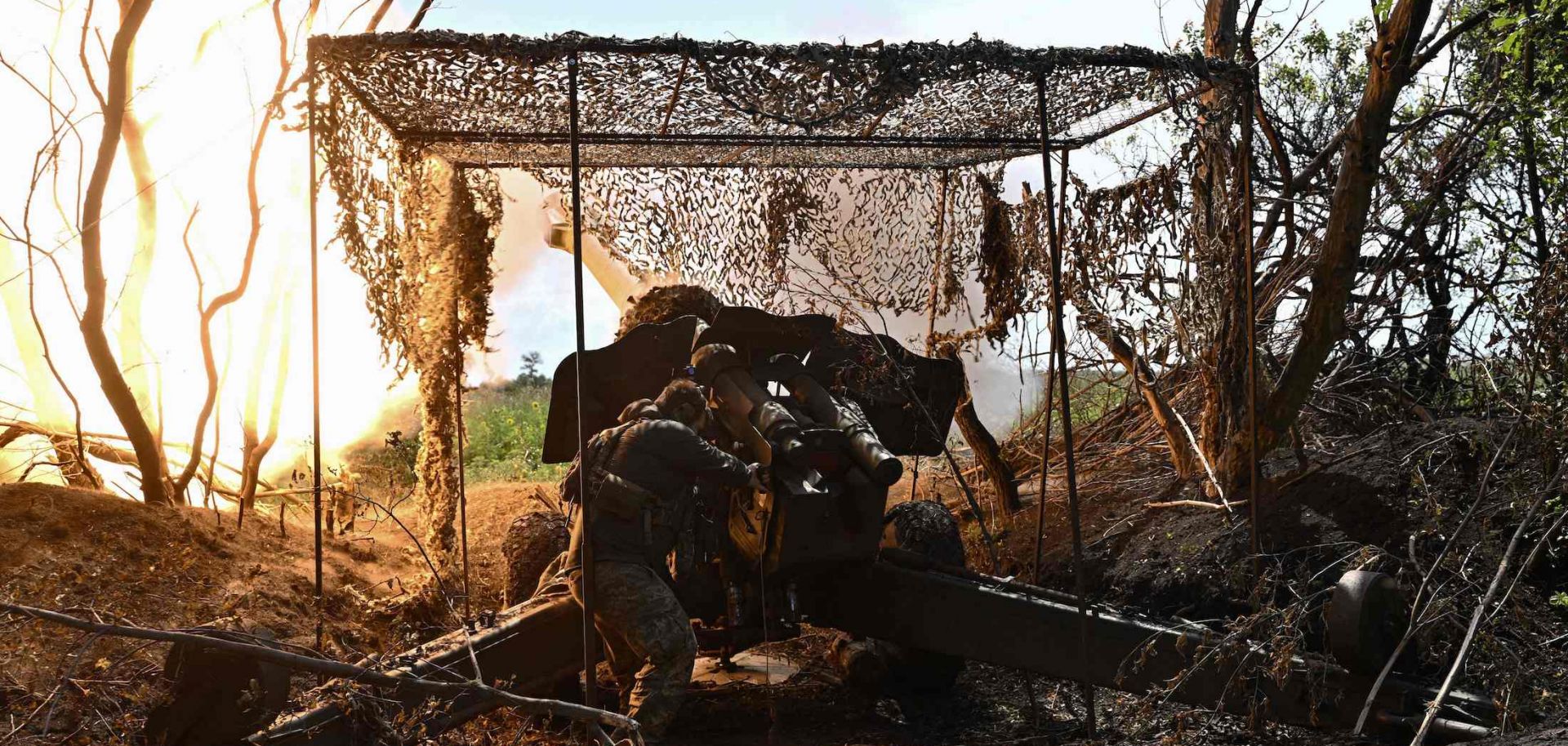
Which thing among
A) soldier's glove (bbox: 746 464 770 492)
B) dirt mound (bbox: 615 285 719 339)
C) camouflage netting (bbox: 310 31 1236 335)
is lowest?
soldier's glove (bbox: 746 464 770 492)

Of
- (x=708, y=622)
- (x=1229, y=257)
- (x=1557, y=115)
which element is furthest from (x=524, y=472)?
(x=1557, y=115)

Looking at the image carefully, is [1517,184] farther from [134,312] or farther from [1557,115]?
[134,312]

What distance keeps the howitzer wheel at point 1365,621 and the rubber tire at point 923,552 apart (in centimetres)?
216

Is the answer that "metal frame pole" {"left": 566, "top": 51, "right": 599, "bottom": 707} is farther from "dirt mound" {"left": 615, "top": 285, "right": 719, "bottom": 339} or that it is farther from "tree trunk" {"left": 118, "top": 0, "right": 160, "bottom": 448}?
"tree trunk" {"left": 118, "top": 0, "right": 160, "bottom": 448}

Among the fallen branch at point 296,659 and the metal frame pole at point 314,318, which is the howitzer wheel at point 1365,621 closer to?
the fallen branch at point 296,659

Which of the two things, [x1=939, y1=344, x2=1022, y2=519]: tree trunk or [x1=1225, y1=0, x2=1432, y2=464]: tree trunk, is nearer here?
[x1=1225, y1=0, x2=1432, y2=464]: tree trunk

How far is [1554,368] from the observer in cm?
593

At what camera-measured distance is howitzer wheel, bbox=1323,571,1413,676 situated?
4504mm

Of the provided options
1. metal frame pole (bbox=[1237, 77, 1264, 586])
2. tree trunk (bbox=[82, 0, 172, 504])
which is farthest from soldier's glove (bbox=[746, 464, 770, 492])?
tree trunk (bbox=[82, 0, 172, 504])

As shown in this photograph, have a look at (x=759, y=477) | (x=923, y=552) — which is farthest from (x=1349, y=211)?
(x=759, y=477)

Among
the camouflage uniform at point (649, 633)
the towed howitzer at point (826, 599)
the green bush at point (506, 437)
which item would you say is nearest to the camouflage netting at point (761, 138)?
the towed howitzer at point (826, 599)

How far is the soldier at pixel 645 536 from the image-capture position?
17.2 ft

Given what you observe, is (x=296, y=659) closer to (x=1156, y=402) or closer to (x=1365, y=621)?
(x=1365, y=621)

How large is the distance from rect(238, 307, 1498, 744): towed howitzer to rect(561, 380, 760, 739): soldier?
8.8 inches
